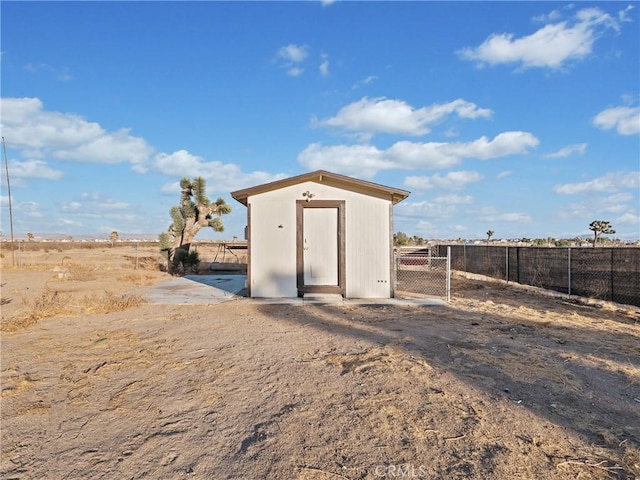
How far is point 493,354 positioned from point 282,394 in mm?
2931

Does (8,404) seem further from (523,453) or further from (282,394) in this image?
(523,453)

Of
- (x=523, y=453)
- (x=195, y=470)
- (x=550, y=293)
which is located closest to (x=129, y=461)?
(x=195, y=470)

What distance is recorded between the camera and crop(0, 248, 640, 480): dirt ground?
8.82 ft

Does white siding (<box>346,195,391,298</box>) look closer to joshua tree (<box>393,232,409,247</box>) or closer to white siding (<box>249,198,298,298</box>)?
white siding (<box>249,198,298,298</box>)

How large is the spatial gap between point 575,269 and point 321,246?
708cm

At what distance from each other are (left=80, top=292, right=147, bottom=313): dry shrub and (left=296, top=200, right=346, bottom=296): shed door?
3841 millimetres

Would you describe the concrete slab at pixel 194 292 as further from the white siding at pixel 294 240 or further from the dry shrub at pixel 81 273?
the dry shrub at pixel 81 273

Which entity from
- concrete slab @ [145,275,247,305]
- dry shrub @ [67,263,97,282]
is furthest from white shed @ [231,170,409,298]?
dry shrub @ [67,263,97,282]

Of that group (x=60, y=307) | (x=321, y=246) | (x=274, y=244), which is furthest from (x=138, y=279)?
(x=321, y=246)

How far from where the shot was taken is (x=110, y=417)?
11.1 feet

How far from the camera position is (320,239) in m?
9.62

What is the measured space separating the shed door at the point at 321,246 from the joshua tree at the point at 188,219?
32.2ft

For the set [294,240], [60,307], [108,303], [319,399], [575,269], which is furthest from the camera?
[575,269]

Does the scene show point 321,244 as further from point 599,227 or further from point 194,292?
point 599,227
